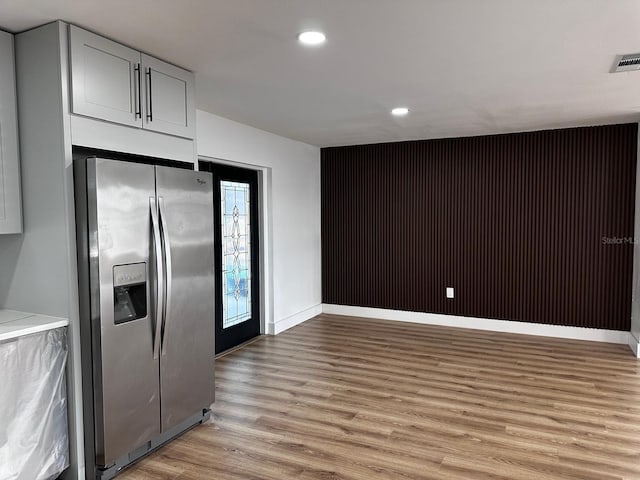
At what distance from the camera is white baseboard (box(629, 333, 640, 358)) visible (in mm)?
4797

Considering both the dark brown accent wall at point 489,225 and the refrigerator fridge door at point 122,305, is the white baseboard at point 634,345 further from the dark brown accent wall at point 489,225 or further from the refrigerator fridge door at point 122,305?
the refrigerator fridge door at point 122,305

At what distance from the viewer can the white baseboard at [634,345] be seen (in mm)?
4797

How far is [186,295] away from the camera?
3.03 m

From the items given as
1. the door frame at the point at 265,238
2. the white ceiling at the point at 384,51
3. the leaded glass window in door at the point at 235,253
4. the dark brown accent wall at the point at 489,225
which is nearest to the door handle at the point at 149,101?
the white ceiling at the point at 384,51

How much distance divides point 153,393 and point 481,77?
10.1 feet

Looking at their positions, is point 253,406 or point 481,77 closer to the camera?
point 481,77

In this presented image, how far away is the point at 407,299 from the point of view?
6.44 meters

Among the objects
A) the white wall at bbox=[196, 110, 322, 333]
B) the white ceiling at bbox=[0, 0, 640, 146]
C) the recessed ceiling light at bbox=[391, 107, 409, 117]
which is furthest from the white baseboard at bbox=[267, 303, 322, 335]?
the recessed ceiling light at bbox=[391, 107, 409, 117]

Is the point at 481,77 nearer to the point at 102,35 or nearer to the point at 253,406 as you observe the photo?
the point at 102,35

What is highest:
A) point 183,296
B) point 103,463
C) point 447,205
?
point 447,205

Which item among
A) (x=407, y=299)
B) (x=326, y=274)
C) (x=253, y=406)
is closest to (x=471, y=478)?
(x=253, y=406)

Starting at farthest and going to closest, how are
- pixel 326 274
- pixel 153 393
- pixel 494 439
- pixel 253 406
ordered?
pixel 326 274 → pixel 253 406 → pixel 494 439 → pixel 153 393

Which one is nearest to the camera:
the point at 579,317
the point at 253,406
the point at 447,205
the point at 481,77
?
the point at 481,77

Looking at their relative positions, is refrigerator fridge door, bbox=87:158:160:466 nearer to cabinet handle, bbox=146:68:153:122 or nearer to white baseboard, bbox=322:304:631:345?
cabinet handle, bbox=146:68:153:122
